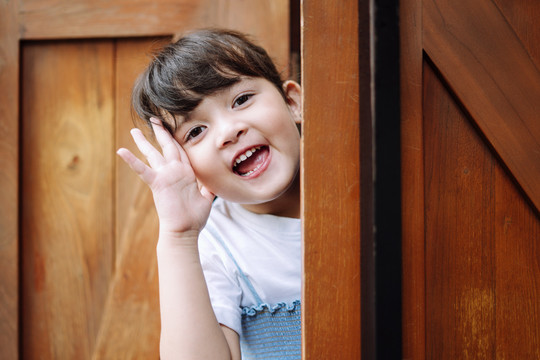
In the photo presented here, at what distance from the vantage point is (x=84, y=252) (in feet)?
3.53

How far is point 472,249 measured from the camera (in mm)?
610

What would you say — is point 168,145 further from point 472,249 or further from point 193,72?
point 472,249

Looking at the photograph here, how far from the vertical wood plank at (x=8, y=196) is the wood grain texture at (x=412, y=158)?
979 mm

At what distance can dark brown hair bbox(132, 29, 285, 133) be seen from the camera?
→ 2.52ft

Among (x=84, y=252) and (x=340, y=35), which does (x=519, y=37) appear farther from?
(x=84, y=252)

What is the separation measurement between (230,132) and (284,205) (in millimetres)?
263

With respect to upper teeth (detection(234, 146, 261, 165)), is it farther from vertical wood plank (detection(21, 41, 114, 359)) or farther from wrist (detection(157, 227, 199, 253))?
vertical wood plank (detection(21, 41, 114, 359))

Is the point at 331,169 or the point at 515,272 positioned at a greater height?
the point at 331,169

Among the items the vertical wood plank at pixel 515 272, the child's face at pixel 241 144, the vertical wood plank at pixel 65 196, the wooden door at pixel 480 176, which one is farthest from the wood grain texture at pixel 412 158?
the vertical wood plank at pixel 65 196

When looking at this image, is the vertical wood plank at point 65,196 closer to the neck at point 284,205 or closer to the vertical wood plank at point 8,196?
the vertical wood plank at point 8,196

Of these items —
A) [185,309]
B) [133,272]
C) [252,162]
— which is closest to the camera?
[185,309]

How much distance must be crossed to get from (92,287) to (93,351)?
173 mm

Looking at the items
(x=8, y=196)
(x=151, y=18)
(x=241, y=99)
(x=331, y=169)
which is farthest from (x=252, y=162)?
(x=8, y=196)

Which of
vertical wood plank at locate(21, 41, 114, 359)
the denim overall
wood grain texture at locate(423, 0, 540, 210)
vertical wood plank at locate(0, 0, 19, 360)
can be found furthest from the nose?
vertical wood plank at locate(0, 0, 19, 360)
